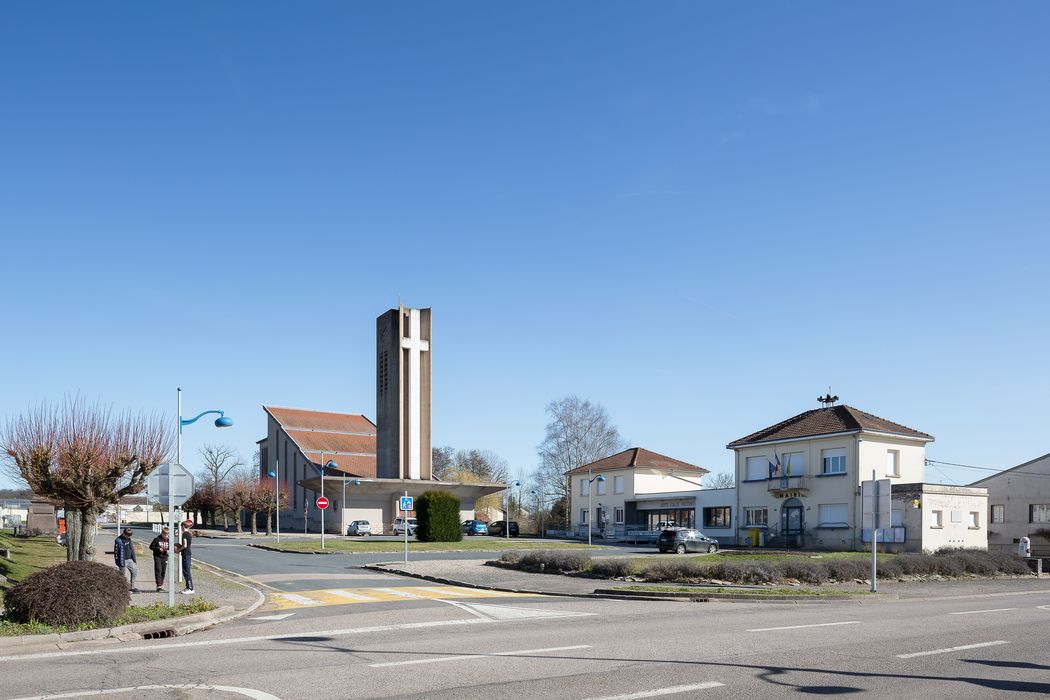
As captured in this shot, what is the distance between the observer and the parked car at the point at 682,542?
156ft

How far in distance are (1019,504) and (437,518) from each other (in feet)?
125

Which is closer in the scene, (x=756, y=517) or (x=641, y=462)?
(x=756, y=517)

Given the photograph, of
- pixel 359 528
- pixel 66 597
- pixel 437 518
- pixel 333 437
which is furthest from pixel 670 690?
pixel 333 437

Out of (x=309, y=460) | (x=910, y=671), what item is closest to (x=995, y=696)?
(x=910, y=671)

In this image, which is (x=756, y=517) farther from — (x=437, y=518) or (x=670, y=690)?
(x=670, y=690)

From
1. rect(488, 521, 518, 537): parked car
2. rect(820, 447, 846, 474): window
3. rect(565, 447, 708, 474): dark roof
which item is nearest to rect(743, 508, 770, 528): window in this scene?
rect(820, 447, 846, 474): window

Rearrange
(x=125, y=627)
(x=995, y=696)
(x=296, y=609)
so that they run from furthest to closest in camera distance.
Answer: (x=296, y=609) → (x=125, y=627) → (x=995, y=696)

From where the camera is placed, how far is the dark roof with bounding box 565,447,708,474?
72.6m

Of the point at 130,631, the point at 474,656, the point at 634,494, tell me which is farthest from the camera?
the point at 634,494

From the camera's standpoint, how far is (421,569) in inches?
1179

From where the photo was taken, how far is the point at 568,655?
39.1 feet

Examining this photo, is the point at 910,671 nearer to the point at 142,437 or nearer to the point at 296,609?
the point at 296,609

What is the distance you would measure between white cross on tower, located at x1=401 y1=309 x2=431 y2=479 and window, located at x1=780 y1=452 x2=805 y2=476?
26.4m

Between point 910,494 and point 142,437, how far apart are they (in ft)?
129
